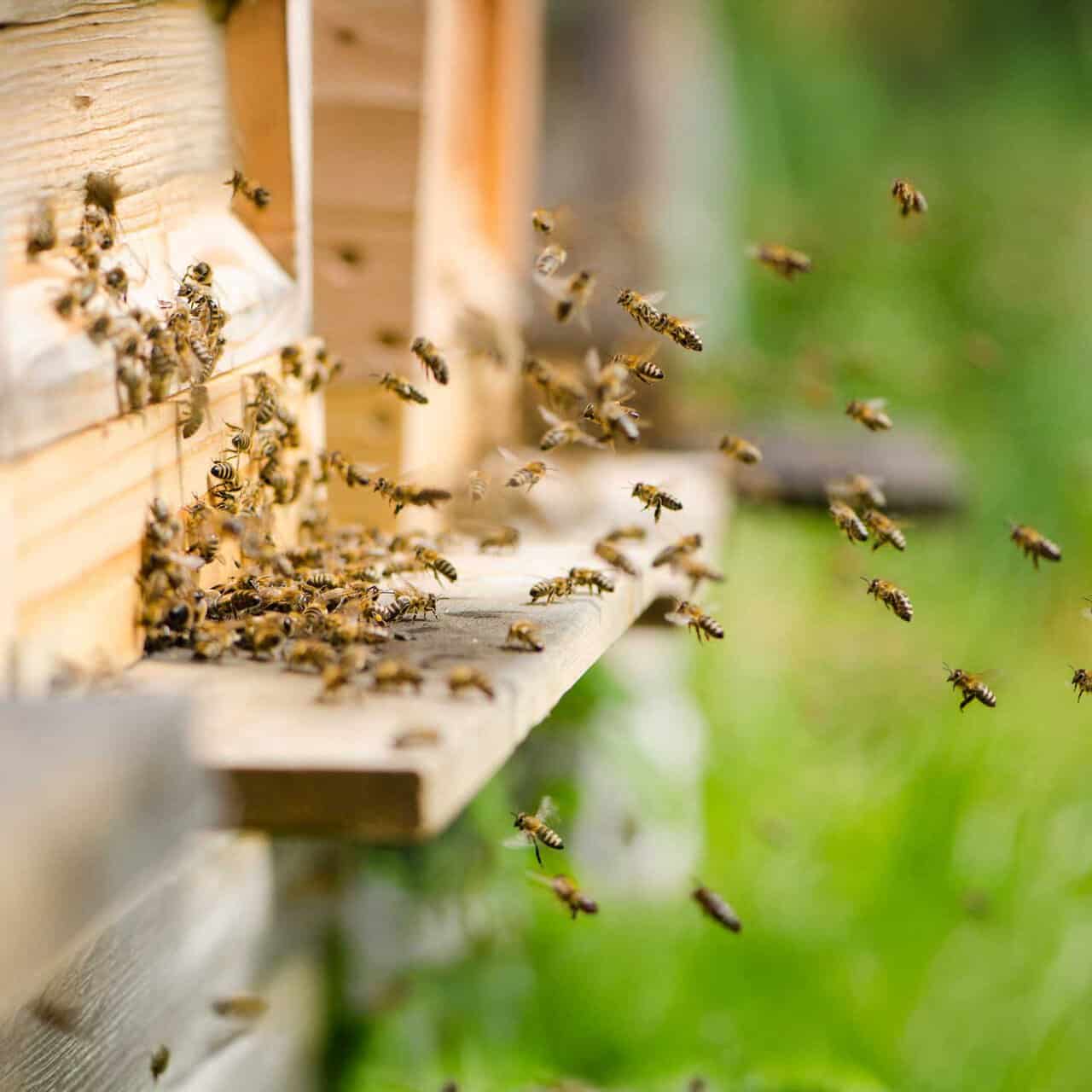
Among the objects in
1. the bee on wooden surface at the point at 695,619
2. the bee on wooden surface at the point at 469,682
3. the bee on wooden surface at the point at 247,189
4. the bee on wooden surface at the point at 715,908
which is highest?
the bee on wooden surface at the point at 247,189

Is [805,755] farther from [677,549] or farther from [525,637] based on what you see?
[525,637]

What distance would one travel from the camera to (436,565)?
2875mm

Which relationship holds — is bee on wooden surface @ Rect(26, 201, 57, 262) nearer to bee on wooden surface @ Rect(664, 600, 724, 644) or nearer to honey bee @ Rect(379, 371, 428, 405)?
Result: honey bee @ Rect(379, 371, 428, 405)

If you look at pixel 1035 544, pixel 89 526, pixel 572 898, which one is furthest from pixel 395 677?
pixel 1035 544

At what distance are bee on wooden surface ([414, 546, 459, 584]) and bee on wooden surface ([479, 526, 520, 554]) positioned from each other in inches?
18.9

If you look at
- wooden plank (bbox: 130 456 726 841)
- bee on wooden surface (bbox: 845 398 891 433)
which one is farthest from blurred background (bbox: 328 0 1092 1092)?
wooden plank (bbox: 130 456 726 841)

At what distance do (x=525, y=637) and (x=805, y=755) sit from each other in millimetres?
4696

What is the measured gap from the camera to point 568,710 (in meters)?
5.52

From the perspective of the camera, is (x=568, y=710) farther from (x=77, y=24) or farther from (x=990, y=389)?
(x=990, y=389)

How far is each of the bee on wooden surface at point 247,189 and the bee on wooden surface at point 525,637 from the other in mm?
1276

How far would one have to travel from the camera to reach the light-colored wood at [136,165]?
2.03m

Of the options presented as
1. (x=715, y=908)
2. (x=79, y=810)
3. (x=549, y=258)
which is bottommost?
(x=715, y=908)

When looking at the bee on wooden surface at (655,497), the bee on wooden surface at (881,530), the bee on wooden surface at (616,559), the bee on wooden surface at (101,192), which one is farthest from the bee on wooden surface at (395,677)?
the bee on wooden surface at (881,530)

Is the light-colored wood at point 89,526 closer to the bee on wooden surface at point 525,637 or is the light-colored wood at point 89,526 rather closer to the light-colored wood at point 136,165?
the light-colored wood at point 136,165
